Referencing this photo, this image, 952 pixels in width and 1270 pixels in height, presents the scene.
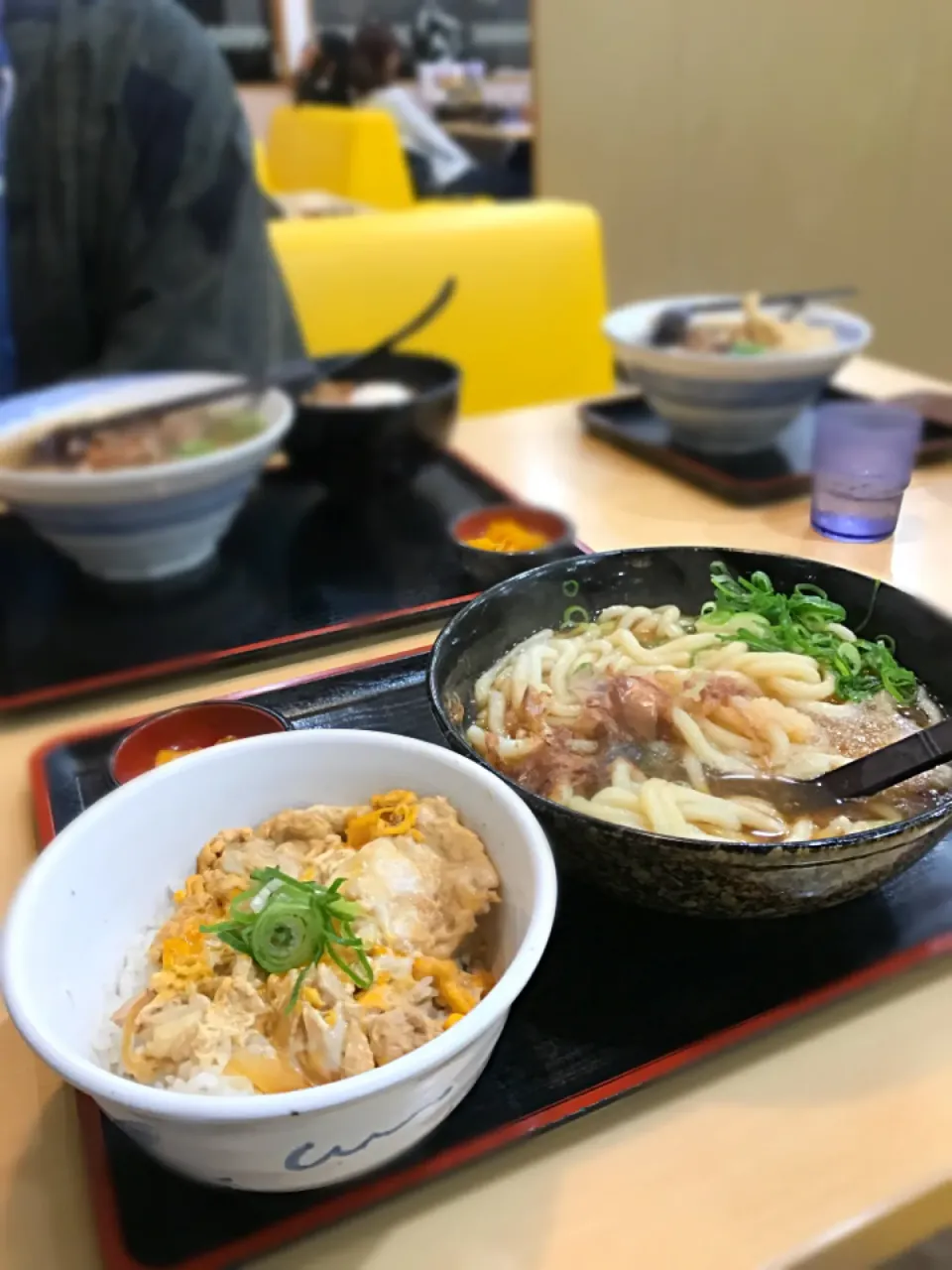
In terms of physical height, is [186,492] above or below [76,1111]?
above

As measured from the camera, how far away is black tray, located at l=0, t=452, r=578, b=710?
Answer: 117cm

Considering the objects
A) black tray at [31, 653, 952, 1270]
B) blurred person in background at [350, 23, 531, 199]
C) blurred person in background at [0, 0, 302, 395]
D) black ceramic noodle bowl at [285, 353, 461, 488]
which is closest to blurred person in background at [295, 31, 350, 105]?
blurred person in background at [350, 23, 531, 199]

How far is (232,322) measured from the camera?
1.96 metres

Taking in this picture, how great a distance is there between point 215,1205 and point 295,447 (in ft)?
3.63

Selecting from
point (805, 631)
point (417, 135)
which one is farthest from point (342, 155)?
point (805, 631)

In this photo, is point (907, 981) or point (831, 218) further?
point (831, 218)

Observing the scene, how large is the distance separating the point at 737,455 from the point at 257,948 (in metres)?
1.27

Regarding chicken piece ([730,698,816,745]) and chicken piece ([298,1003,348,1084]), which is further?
chicken piece ([730,698,816,745])

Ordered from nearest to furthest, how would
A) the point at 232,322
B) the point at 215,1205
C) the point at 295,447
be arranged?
the point at 215,1205 < the point at 295,447 < the point at 232,322

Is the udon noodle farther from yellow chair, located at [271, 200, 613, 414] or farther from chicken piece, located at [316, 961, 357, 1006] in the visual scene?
yellow chair, located at [271, 200, 613, 414]

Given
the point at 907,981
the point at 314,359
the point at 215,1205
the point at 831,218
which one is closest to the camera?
the point at 215,1205

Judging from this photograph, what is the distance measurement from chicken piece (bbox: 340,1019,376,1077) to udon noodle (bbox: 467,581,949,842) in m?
0.24

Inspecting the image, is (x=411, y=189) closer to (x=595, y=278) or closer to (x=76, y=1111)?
(x=595, y=278)

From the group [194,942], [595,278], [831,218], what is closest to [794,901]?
[194,942]
